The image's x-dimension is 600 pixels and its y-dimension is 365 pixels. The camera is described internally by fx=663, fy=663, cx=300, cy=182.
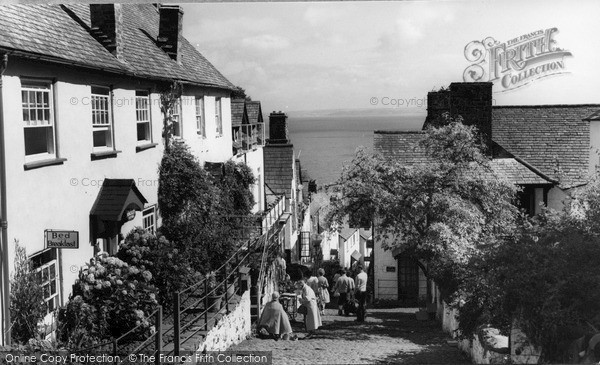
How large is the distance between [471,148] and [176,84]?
4732mm

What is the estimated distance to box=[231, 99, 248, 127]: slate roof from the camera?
15703mm

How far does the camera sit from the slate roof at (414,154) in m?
9.95

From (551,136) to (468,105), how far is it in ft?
5.45

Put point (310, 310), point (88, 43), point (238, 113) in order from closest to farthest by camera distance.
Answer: point (88, 43), point (310, 310), point (238, 113)

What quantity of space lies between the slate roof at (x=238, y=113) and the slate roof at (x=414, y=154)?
533 cm

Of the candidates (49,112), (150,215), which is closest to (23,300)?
(49,112)

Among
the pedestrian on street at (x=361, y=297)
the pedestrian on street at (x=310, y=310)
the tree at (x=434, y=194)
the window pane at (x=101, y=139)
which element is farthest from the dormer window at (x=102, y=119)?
the pedestrian on street at (x=361, y=297)

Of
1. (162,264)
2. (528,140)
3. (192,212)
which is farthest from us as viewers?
(192,212)

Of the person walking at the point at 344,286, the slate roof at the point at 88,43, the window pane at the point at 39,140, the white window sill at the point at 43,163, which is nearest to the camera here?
the white window sill at the point at 43,163

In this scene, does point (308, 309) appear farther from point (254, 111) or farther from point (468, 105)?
point (254, 111)

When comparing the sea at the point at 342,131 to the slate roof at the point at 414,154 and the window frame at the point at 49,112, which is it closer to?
the slate roof at the point at 414,154

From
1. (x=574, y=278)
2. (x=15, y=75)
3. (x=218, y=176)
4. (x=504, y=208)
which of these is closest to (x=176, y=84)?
(x=218, y=176)

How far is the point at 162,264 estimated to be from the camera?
791 centimetres

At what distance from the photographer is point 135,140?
9.20m
